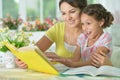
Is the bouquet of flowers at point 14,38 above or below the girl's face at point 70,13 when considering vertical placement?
below

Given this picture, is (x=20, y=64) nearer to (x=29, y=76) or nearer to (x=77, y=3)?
(x=29, y=76)

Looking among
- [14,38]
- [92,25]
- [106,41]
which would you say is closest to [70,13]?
[92,25]

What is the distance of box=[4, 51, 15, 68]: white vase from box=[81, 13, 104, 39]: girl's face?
52cm

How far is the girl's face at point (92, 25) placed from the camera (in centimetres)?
194

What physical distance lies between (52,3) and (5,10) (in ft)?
3.55

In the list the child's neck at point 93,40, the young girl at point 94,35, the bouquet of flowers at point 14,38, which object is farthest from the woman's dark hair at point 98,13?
the bouquet of flowers at point 14,38

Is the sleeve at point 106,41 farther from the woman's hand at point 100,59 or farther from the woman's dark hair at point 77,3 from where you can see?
the woman's dark hair at point 77,3

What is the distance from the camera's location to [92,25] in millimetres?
1944

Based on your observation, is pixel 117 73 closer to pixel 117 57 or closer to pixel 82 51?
pixel 82 51

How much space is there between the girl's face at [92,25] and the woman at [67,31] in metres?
0.25

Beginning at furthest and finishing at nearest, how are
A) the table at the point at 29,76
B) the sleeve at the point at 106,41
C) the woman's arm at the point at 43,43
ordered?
the woman's arm at the point at 43,43 < the sleeve at the point at 106,41 < the table at the point at 29,76

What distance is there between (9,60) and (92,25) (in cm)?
58

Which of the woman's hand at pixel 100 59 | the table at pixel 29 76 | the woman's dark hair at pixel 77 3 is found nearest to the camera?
the table at pixel 29 76

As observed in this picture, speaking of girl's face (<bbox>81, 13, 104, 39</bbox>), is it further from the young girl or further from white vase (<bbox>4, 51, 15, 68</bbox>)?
white vase (<bbox>4, 51, 15, 68</bbox>)
